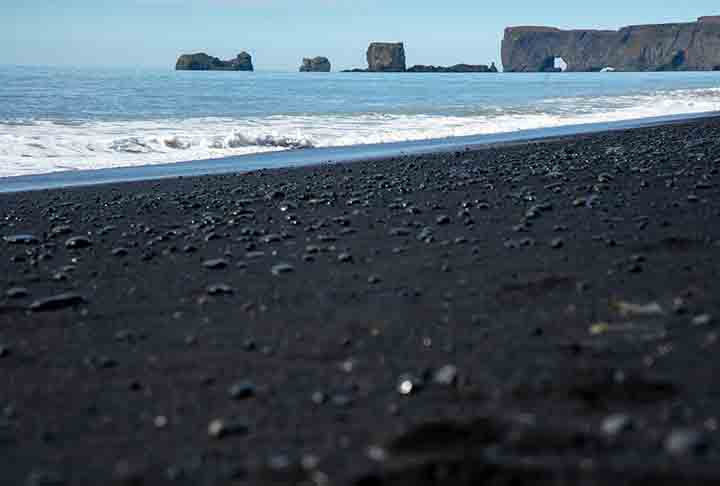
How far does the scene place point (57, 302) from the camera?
5.60 metres

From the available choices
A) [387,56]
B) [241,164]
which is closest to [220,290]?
[241,164]

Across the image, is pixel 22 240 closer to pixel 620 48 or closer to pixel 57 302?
pixel 57 302

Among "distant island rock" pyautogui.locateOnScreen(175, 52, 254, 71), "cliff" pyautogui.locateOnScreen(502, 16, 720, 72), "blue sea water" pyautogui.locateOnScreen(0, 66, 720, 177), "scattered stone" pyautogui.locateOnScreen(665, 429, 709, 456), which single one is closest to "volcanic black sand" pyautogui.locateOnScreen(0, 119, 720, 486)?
"scattered stone" pyautogui.locateOnScreen(665, 429, 709, 456)

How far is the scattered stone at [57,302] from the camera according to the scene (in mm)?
5523

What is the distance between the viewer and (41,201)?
11.0 meters

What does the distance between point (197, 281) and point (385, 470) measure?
3.38 meters

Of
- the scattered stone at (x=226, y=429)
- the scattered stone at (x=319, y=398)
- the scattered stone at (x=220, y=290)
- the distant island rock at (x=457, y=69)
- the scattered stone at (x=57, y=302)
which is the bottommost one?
the distant island rock at (x=457, y=69)

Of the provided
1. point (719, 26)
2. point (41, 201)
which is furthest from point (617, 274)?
point (719, 26)

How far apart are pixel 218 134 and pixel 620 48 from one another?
156m

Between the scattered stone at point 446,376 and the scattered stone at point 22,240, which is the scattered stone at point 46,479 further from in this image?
the scattered stone at point 22,240

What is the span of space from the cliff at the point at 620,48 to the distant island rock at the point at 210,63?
5821cm

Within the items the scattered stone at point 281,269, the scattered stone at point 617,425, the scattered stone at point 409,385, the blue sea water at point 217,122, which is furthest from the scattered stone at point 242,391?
the blue sea water at point 217,122

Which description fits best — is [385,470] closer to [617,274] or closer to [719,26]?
[617,274]

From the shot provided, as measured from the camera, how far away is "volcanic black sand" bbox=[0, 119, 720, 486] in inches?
122
